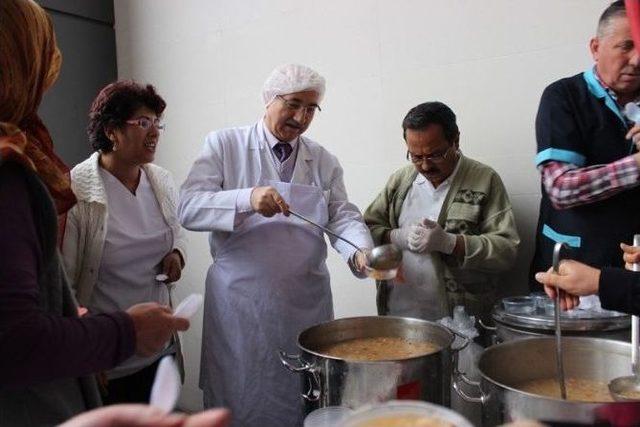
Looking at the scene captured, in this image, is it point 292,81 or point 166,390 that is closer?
point 166,390

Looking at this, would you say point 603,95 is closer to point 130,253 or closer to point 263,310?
point 263,310

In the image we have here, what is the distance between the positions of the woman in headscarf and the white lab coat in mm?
850

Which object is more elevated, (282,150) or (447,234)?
(282,150)

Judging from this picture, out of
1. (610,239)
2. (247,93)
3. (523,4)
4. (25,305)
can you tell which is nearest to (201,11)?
(247,93)

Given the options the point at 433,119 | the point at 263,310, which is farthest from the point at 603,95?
the point at 263,310

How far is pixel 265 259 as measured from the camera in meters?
1.72

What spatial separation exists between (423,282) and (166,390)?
1303mm

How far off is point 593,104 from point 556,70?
19.9 inches

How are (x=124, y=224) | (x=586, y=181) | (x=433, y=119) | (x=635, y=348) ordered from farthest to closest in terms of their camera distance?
(x=433, y=119)
(x=124, y=224)
(x=586, y=181)
(x=635, y=348)

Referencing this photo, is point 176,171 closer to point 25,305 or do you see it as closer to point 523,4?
point 523,4

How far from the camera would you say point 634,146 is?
146 cm

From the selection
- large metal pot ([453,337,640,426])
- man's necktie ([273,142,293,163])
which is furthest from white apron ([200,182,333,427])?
large metal pot ([453,337,640,426])

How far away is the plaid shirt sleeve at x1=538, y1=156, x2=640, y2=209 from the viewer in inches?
53.0

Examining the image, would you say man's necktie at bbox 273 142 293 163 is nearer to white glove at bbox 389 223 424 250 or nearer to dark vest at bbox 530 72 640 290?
white glove at bbox 389 223 424 250
